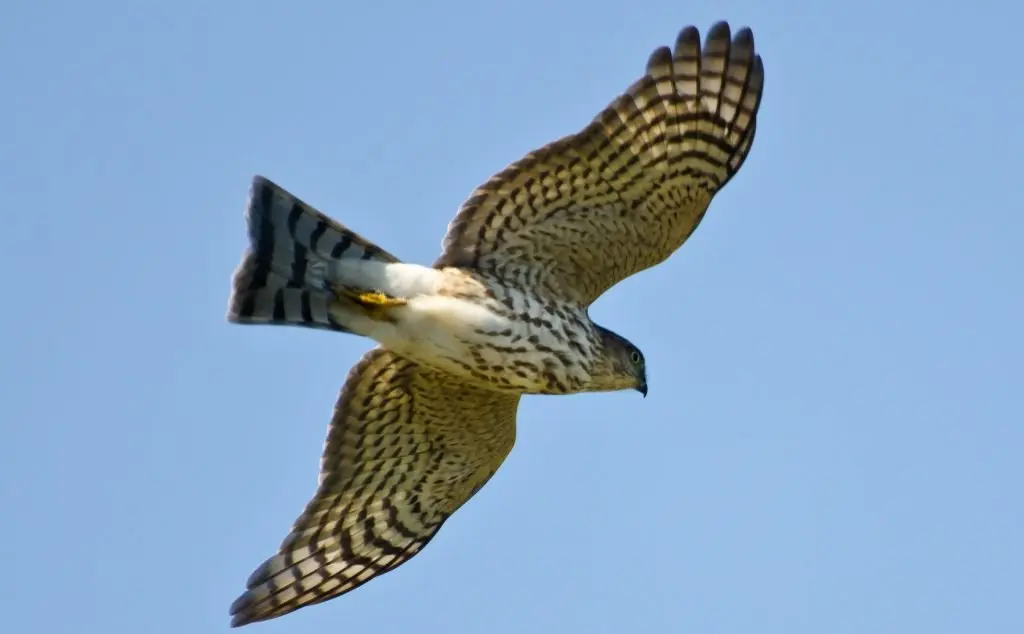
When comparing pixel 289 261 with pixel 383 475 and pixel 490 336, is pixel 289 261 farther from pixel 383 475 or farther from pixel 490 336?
pixel 383 475

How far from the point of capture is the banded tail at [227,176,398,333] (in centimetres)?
938

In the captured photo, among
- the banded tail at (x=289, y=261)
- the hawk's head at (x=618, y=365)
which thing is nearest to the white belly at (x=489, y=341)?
the hawk's head at (x=618, y=365)

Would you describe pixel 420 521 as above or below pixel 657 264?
below

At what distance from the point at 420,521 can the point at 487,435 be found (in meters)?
0.70

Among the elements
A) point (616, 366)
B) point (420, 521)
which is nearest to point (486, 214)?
point (616, 366)

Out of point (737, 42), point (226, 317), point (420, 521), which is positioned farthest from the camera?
point (420, 521)

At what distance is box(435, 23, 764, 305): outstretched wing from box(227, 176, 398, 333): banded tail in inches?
24.8

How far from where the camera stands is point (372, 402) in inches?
409

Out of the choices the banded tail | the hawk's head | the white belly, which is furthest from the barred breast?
the banded tail

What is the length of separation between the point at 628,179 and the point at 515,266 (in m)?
0.80

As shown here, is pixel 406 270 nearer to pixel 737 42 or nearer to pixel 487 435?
pixel 487 435

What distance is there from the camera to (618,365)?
10094mm

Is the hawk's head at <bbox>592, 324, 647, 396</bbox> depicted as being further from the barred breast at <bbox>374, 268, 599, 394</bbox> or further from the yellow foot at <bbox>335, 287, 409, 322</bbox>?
the yellow foot at <bbox>335, 287, 409, 322</bbox>

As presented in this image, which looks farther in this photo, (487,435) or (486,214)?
(487,435)
